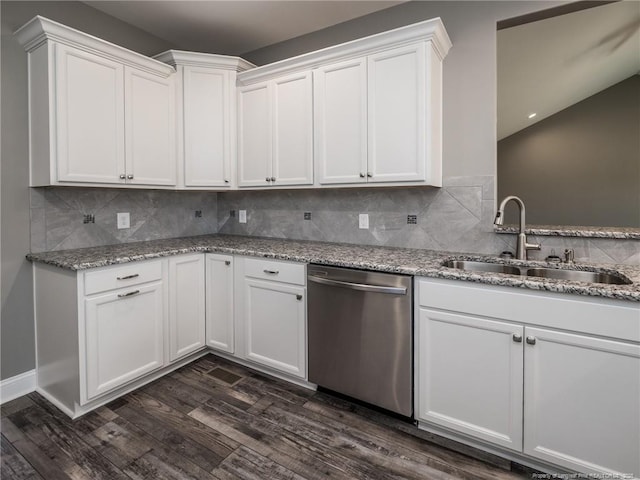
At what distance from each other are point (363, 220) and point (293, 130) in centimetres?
87

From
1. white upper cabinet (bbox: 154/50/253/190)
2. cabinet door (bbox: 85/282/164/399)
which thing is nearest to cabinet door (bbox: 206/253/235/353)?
cabinet door (bbox: 85/282/164/399)

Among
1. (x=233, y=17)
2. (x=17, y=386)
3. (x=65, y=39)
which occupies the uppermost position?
(x=233, y=17)

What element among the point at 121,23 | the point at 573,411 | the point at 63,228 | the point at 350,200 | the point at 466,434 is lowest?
the point at 466,434

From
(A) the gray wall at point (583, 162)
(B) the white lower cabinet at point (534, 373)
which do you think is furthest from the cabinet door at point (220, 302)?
(A) the gray wall at point (583, 162)

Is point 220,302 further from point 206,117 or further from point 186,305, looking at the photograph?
point 206,117

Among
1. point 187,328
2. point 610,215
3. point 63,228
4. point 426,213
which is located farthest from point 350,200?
point 610,215

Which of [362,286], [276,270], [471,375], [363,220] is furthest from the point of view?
[363,220]

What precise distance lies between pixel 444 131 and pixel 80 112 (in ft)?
7.78

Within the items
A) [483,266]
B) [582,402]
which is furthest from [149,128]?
[582,402]

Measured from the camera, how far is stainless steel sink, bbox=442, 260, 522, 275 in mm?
1972

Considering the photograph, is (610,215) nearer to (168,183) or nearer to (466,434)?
(466,434)

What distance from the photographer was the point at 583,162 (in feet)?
17.2

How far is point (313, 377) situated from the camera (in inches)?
86.3

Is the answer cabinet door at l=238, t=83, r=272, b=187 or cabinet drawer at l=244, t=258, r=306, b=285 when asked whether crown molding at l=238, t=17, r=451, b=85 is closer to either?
cabinet door at l=238, t=83, r=272, b=187
